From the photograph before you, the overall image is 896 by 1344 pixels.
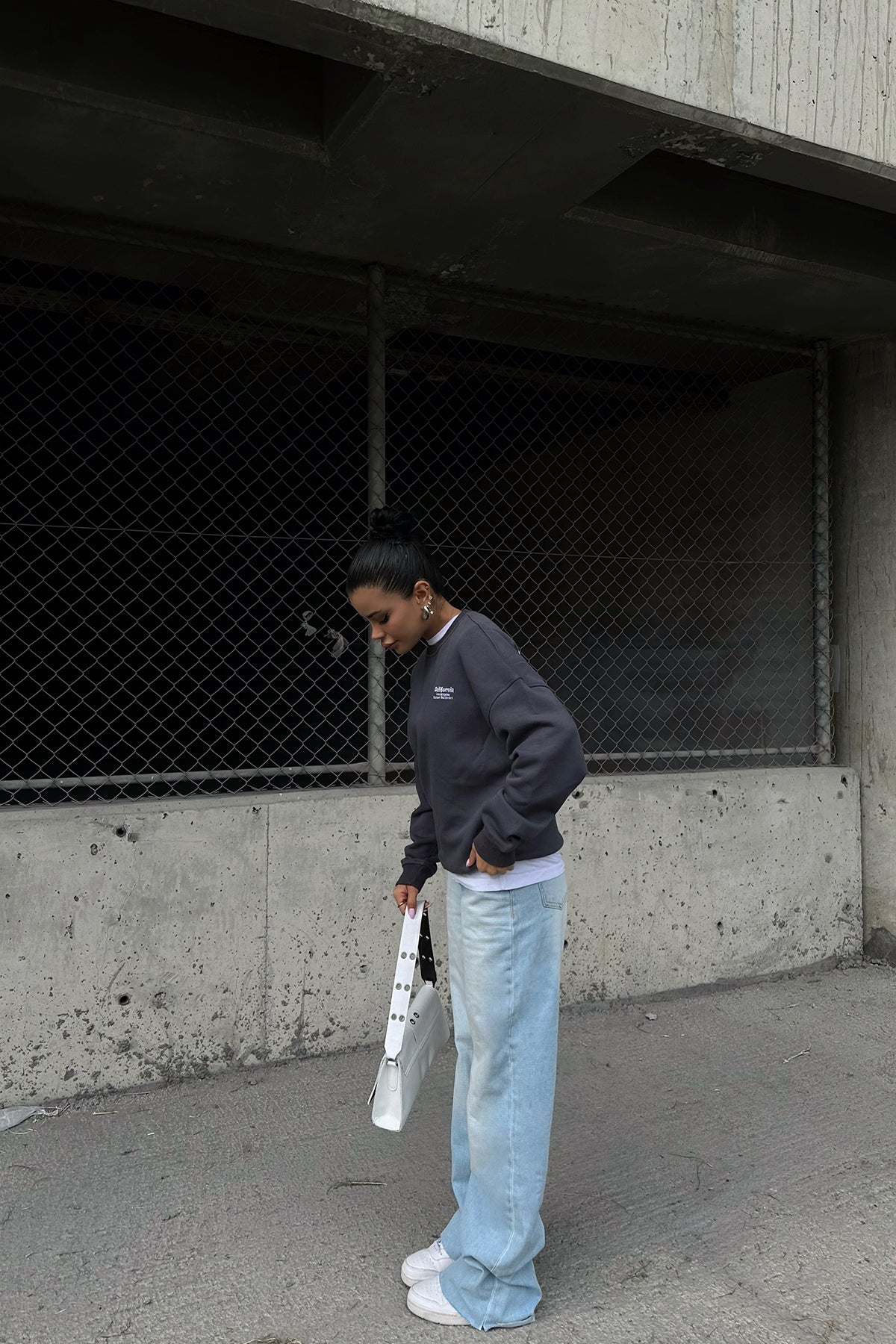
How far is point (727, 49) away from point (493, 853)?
2.63 m

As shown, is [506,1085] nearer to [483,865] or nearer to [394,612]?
[483,865]

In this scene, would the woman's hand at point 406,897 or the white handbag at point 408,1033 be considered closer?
the white handbag at point 408,1033

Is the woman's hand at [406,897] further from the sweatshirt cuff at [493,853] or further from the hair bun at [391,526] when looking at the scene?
the hair bun at [391,526]

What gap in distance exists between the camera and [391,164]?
10.7ft

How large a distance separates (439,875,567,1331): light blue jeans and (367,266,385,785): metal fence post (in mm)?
1979

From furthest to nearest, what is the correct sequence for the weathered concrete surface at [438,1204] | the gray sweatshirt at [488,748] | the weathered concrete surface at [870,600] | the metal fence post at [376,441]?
the weathered concrete surface at [870,600] < the metal fence post at [376,441] < the weathered concrete surface at [438,1204] < the gray sweatshirt at [488,748]

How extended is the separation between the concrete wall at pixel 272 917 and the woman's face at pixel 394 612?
1.74m

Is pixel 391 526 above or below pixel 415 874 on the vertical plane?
above

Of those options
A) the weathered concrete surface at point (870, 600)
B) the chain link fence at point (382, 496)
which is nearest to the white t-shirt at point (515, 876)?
the chain link fence at point (382, 496)

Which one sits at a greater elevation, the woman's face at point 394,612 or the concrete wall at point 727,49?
the concrete wall at point 727,49

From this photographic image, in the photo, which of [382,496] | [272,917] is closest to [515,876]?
[272,917]

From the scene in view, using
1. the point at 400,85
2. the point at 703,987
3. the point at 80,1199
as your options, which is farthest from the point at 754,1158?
the point at 400,85

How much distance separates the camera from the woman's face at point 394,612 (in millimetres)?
2182

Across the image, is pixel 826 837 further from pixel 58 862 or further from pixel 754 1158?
pixel 58 862
